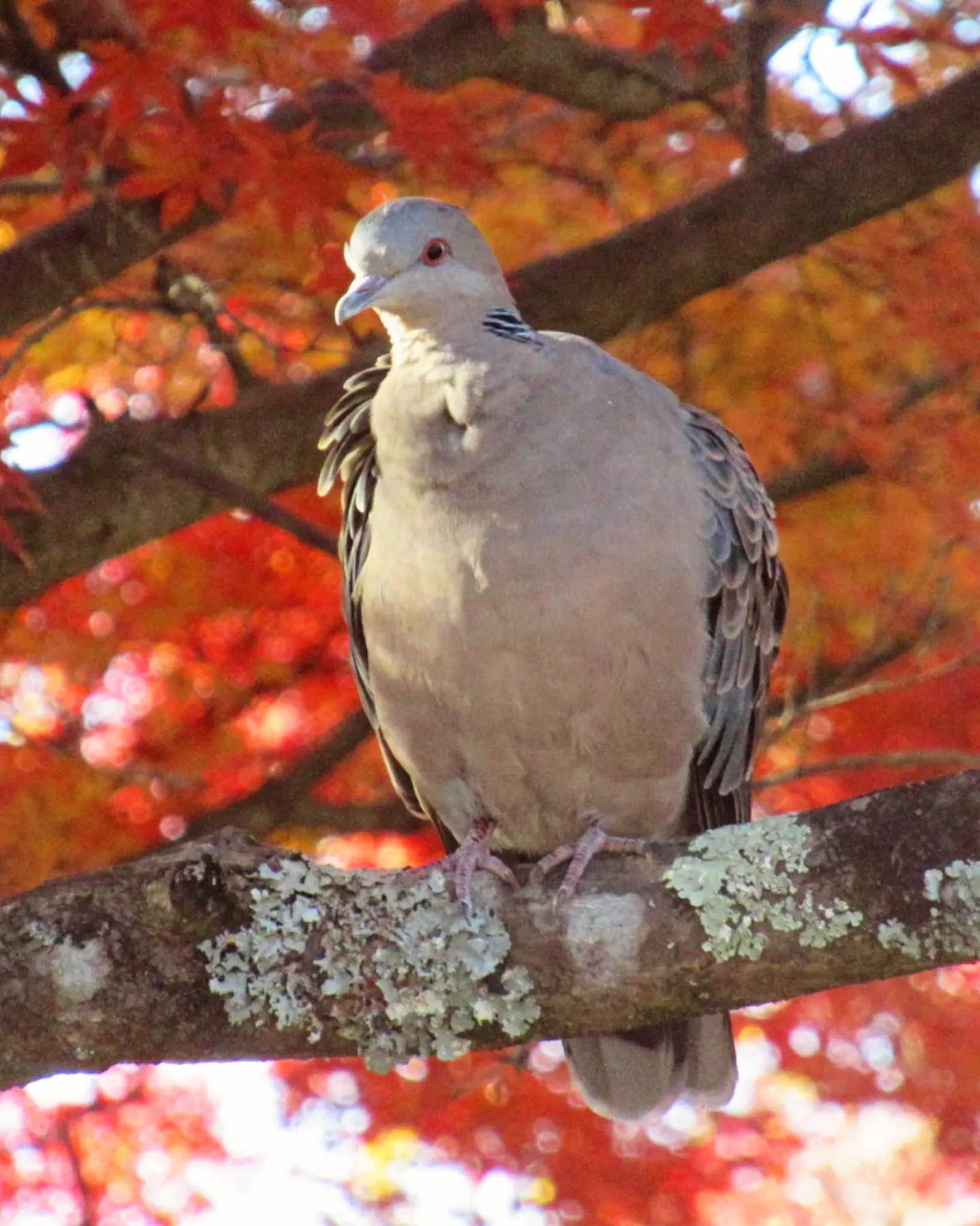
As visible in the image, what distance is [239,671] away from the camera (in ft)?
18.2

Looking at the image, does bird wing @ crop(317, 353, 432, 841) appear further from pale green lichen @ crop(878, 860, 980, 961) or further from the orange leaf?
pale green lichen @ crop(878, 860, 980, 961)

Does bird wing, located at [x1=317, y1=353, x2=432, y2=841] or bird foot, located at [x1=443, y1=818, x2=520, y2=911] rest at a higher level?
bird wing, located at [x1=317, y1=353, x2=432, y2=841]

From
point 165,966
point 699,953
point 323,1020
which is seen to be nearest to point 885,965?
point 699,953

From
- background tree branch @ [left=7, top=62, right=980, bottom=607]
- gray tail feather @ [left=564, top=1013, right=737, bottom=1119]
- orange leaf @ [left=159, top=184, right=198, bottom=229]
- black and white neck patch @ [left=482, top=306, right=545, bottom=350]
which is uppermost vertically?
orange leaf @ [left=159, top=184, right=198, bottom=229]

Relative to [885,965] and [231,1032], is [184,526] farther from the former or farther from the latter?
[885,965]

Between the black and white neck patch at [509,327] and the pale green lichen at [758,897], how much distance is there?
1.52 meters

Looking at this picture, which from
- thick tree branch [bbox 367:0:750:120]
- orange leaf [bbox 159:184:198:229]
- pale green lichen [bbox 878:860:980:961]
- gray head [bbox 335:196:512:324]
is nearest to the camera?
pale green lichen [bbox 878:860:980:961]

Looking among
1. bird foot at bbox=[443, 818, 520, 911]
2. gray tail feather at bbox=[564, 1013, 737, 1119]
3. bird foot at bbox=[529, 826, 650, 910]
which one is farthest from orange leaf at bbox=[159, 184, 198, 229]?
gray tail feather at bbox=[564, 1013, 737, 1119]

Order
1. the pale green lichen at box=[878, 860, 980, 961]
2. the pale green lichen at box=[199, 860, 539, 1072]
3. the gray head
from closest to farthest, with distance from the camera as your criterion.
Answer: the pale green lichen at box=[878, 860, 980, 961], the pale green lichen at box=[199, 860, 539, 1072], the gray head

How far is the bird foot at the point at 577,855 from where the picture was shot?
119 inches

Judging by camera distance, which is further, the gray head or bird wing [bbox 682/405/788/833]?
bird wing [bbox 682/405/788/833]

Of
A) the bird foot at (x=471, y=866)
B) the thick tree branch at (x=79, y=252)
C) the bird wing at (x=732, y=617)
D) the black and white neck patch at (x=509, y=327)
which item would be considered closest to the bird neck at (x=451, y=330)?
the black and white neck patch at (x=509, y=327)

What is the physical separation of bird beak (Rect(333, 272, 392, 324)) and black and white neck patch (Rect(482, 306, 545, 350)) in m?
0.28

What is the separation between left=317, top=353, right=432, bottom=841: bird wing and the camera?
4113 millimetres
